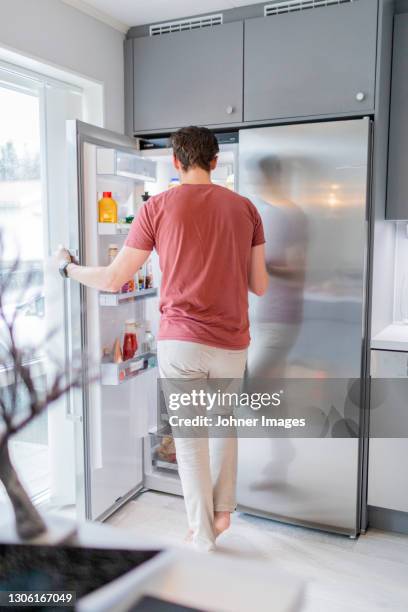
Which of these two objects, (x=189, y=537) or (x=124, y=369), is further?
(x=124, y=369)

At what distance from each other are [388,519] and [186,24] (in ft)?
7.86

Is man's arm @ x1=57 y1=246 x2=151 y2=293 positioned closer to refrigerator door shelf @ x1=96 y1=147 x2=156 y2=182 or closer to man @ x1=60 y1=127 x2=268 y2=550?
man @ x1=60 y1=127 x2=268 y2=550

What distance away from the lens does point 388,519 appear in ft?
8.30

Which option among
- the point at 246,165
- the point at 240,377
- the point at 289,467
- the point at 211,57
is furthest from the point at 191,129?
the point at 289,467

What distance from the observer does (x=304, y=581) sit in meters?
0.62

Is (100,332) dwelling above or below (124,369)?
above

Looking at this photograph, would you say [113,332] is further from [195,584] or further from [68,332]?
[195,584]

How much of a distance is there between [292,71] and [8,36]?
112 cm

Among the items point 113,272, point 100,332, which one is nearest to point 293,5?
point 113,272

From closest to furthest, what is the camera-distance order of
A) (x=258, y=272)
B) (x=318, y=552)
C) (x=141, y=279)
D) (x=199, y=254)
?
(x=199, y=254)
(x=258, y=272)
(x=318, y=552)
(x=141, y=279)

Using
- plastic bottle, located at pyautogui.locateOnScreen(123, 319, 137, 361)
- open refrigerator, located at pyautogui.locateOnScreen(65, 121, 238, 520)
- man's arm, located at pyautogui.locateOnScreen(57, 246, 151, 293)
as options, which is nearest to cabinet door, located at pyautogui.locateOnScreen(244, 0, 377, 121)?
open refrigerator, located at pyautogui.locateOnScreen(65, 121, 238, 520)

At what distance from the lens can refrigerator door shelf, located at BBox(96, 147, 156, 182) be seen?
7.79 feet

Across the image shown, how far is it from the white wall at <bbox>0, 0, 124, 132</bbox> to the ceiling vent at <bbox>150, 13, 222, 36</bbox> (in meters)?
0.19

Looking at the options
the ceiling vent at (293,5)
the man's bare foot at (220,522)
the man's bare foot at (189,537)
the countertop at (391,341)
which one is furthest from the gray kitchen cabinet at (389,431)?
the ceiling vent at (293,5)
